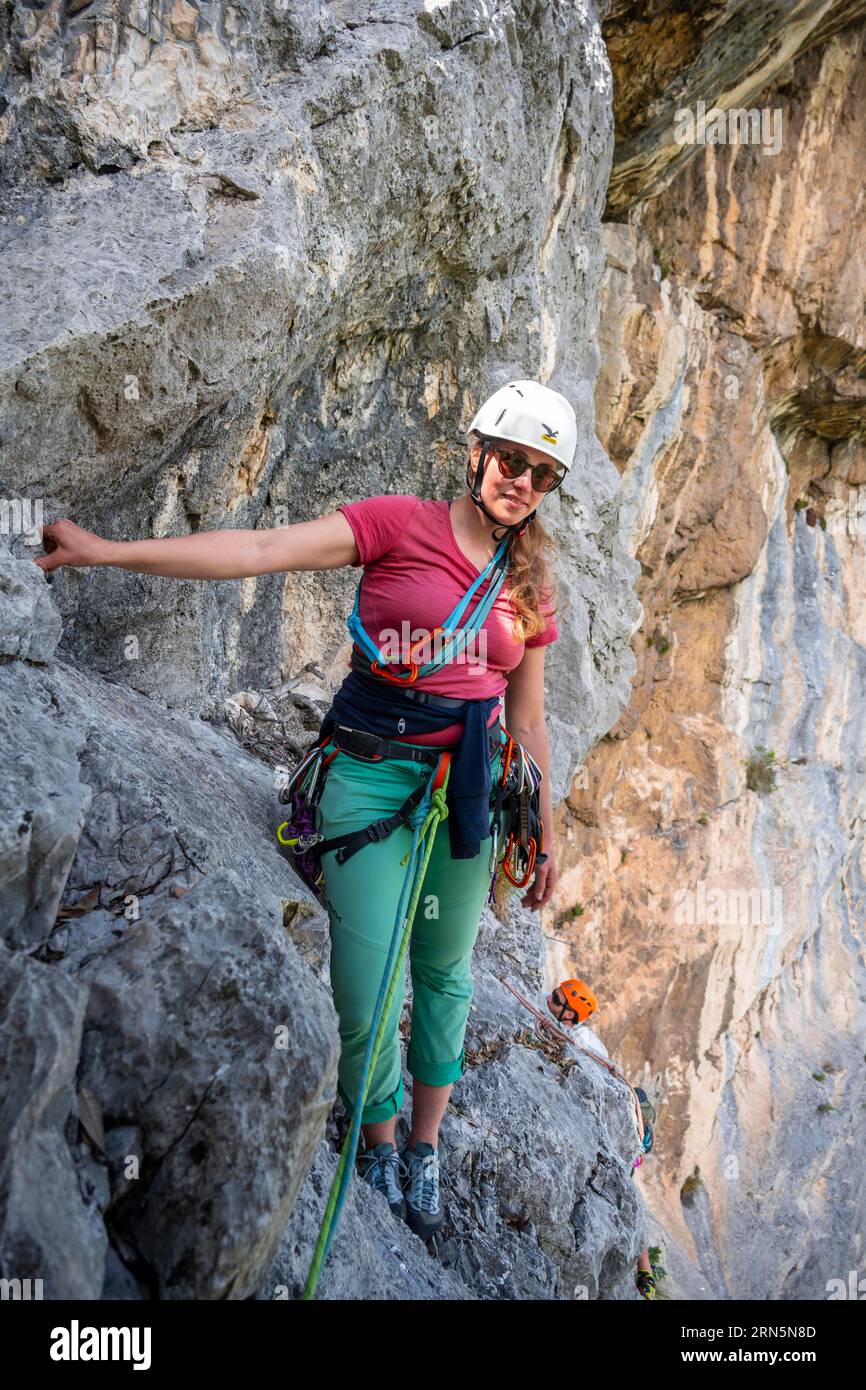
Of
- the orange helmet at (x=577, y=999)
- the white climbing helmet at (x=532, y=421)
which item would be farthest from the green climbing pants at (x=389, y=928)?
the orange helmet at (x=577, y=999)

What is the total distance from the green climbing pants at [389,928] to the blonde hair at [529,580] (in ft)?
1.46

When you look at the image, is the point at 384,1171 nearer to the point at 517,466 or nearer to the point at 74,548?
the point at 74,548

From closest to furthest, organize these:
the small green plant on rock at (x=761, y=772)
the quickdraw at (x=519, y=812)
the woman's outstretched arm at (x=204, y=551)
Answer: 1. the woman's outstretched arm at (x=204, y=551)
2. the quickdraw at (x=519, y=812)
3. the small green plant on rock at (x=761, y=772)

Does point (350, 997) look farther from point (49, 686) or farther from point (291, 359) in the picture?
point (291, 359)

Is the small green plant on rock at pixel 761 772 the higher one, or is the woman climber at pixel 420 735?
the woman climber at pixel 420 735

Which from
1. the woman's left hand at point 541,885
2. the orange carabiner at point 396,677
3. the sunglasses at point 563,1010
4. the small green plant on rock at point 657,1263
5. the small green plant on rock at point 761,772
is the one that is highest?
the orange carabiner at point 396,677

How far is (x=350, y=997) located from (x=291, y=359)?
107 inches

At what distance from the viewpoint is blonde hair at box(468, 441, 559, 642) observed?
3002 millimetres

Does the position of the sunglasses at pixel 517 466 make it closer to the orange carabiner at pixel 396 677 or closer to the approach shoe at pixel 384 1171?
the orange carabiner at pixel 396 677

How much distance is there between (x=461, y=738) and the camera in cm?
289

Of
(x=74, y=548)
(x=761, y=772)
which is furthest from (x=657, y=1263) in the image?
(x=74, y=548)

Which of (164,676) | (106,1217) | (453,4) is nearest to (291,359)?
(164,676)

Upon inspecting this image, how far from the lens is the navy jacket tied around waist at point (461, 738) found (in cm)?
285

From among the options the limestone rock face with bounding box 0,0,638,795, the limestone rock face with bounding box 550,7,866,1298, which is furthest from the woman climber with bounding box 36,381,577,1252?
the limestone rock face with bounding box 550,7,866,1298
